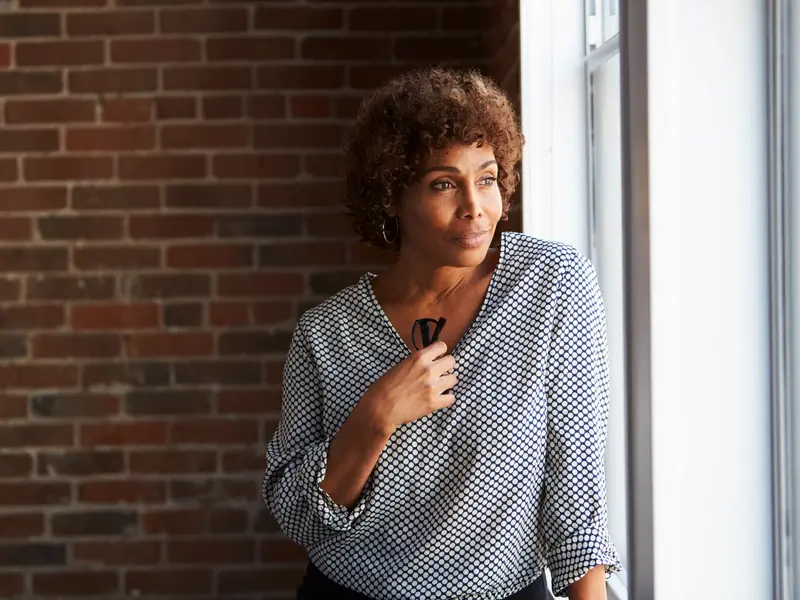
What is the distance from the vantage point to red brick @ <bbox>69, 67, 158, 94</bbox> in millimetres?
2613

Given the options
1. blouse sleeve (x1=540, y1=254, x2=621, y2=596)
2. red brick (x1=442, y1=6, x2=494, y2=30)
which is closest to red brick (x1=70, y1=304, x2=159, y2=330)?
red brick (x1=442, y1=6, x2=494, y2=30)

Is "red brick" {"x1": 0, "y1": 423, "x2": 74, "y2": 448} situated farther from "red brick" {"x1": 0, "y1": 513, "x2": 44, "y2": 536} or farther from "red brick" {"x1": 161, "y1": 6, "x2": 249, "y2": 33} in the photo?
"red brick" {"x1": 161, "y1": 6, "x2": 249, "y2": 33}

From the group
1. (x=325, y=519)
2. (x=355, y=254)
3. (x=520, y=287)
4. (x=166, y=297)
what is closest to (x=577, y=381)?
(x=520, y=287)

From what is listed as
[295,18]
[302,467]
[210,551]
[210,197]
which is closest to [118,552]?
[210,551]

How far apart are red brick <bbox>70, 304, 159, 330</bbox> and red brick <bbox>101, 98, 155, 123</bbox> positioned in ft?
1.76

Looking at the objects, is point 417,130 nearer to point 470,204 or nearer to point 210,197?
point 470,204

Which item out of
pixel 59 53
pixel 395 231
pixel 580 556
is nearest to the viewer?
pixel 580 556

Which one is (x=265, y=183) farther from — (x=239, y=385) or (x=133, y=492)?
(x=133, y=492)

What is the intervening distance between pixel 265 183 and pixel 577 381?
1558 millimetres

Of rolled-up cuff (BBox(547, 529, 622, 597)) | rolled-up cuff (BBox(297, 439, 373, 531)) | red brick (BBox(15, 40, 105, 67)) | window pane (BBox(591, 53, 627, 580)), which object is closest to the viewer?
rolled-up cuff (BBox(547, 529, 622, 597))

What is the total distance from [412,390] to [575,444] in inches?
9.5

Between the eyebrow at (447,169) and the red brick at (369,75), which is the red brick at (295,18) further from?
the eyebrow at (447,169)

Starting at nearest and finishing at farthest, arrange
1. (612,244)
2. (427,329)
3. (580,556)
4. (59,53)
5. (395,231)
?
(580,556) → (427,329) → (395,231) → (612,244) → (59,53)

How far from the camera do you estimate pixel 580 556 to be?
4.06ft
